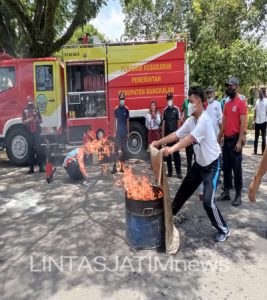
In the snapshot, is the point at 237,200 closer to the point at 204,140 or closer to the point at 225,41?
the point at 204,140

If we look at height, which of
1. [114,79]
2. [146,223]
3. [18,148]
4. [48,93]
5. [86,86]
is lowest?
[146,223]

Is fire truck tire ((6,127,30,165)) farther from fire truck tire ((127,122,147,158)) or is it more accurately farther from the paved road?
the paved road

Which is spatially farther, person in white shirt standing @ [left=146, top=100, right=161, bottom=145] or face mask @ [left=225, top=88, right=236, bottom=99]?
person in white shirt standing @ [left=146, top=100, right=161, bottom=145]

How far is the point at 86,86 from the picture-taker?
32.9 ft

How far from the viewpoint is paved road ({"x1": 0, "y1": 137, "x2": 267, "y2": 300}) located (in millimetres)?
3545

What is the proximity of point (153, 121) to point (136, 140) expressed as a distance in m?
1.23

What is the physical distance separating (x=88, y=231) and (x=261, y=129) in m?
7.32

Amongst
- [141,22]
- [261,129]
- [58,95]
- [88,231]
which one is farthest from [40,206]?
[141,22]

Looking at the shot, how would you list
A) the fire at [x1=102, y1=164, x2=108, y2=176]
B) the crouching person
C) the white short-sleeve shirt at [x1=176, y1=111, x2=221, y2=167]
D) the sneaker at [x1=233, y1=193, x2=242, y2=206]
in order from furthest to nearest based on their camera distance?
the fire at [x1=102, y1=164, x2=108, y2=176]
the crouching person
the sneaker at [x1=233, y1=193, x2=242, y2=206]
the white short-sleeve shirt at [x1=176, y1=111, x2=221, y2=167]

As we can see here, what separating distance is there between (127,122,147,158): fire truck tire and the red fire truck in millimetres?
29

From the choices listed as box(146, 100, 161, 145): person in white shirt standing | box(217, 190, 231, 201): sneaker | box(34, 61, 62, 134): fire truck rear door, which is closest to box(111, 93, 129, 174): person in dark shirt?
box(146, 100, 161, 145): person in white shirt standing

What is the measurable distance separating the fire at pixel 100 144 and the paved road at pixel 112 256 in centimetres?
325

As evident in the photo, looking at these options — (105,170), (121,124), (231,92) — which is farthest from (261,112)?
(231,92)

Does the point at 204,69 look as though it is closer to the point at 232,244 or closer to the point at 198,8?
the point at 198,8
